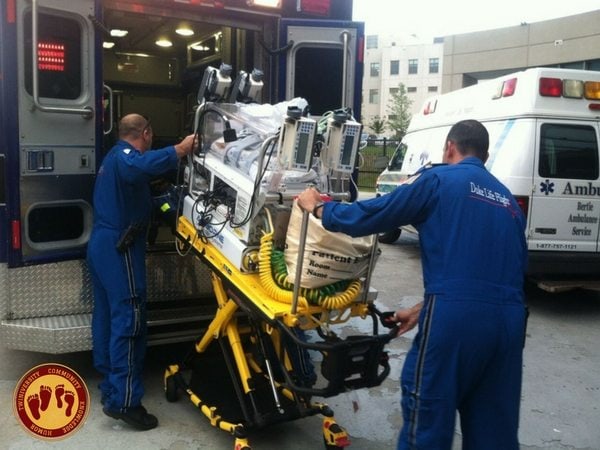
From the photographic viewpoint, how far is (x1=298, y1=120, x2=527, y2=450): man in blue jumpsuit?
2510mm

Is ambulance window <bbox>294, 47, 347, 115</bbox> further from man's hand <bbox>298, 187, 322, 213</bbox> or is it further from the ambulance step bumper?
man's hand <bbox>298, 187, 322, 213</bbox>

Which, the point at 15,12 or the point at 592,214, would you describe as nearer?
the point at 15,12

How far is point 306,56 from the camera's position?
5020 mm

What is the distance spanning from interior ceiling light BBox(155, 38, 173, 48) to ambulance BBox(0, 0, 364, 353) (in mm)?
2899

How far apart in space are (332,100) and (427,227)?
276 centimetres

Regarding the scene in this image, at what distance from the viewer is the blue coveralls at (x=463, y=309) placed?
98.8 inches

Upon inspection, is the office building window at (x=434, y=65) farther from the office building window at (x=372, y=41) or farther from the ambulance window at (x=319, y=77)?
the ambulance window at (x=319, y=77)

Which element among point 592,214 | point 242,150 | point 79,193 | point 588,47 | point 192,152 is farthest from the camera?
point 588,47

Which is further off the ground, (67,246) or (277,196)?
(277,196)

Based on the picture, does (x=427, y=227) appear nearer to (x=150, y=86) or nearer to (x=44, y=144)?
(x=44, y=144)

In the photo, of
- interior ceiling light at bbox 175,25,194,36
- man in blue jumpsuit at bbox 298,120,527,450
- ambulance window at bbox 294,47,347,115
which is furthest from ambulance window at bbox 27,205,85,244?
interior ceiling light at bbox 175,25,194,36

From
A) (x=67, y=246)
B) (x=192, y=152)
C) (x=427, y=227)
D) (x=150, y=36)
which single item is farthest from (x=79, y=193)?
(x=150, y=36)

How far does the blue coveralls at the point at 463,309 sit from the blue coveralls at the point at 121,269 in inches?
66.8

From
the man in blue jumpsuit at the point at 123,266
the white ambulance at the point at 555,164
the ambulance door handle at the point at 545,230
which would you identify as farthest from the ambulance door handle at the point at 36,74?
the ambulance door handle at the point at 545,230
